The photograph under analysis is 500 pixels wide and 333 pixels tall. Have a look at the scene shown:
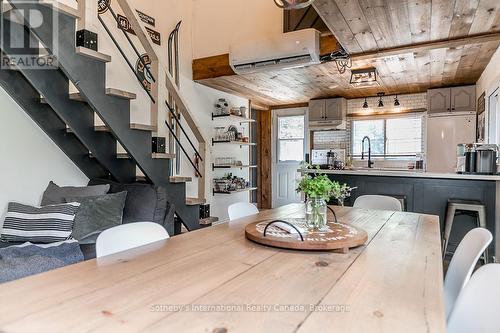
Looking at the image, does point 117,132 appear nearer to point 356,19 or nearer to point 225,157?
point 356,19

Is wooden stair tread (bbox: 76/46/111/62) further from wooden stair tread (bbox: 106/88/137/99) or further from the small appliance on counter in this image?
the small appliance on counter

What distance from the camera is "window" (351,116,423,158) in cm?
599

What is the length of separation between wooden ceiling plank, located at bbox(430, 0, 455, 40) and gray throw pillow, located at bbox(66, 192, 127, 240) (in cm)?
303

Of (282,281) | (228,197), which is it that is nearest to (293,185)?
(228,197)

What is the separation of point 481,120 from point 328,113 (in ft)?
8.14

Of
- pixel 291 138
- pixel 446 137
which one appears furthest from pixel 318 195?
pixel 291 138

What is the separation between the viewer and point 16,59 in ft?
7.20

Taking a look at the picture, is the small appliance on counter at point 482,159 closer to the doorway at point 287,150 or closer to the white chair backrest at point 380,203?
the white chair backrest at point 380,203

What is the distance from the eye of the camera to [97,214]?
8.91ft

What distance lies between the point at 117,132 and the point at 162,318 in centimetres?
202

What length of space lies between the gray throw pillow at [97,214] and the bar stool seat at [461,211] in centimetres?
326

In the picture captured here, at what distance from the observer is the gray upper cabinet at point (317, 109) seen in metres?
6.30

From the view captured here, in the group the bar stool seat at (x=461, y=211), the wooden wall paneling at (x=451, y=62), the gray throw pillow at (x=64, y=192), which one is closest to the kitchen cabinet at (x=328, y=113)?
the wooden wall paneling at (x=451, y=62)

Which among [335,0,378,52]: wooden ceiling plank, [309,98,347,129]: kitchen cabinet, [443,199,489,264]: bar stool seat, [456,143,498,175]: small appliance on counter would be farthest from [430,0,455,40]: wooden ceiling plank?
[309,98,347,129]: kitchen cabinet
